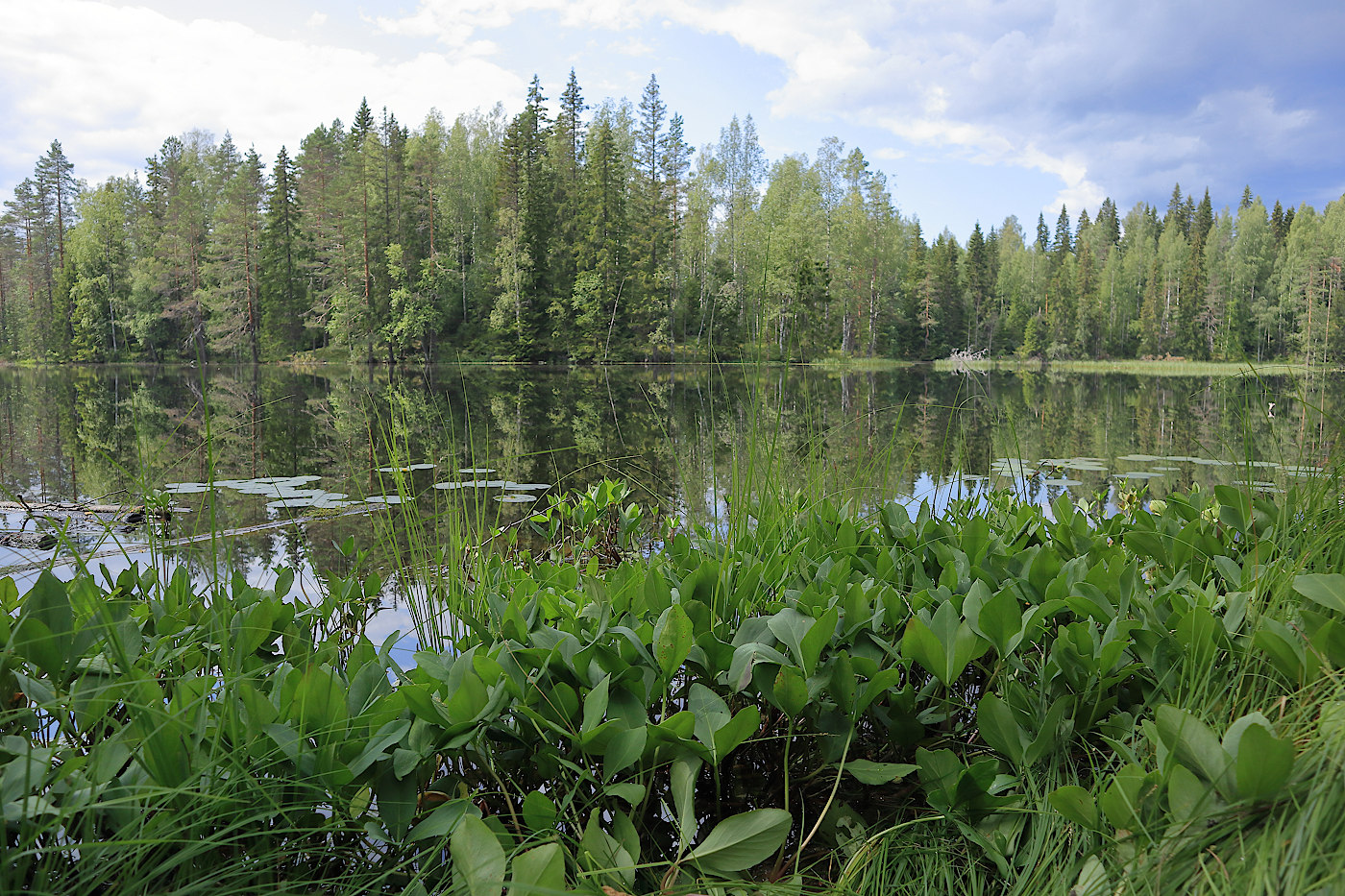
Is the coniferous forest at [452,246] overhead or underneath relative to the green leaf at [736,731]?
overhead

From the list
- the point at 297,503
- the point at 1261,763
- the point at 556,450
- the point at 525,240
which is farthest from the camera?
the point at 525,240

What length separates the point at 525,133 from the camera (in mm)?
28812

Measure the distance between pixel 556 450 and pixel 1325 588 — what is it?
232cm

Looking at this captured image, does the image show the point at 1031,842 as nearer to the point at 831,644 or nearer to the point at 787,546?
the point at 831,644

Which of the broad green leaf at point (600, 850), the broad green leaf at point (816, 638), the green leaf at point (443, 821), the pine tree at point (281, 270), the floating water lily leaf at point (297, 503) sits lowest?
the floating water lily leaf at point (297, 503)

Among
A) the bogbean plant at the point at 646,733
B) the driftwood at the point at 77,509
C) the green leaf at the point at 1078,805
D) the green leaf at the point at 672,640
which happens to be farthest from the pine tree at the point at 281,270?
the green leaf at the point at 1078,805

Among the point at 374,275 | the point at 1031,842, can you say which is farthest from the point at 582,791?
the point at 374,275

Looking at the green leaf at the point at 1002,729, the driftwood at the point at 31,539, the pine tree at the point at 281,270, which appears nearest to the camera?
the green leaf at the point at 1002,729

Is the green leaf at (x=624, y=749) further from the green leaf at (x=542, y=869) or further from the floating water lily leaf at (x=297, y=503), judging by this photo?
the floating water lily leaf at (x=297, y=503)

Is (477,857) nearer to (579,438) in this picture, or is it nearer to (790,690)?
(790,690)

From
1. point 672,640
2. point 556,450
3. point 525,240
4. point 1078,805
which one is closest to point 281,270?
point 525,240

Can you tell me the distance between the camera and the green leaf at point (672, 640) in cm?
87

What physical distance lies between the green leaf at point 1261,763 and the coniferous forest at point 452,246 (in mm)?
21934

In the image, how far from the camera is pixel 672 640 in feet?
2.87
